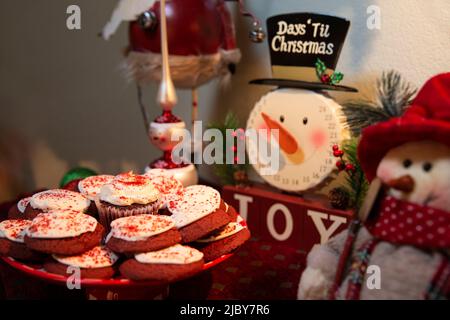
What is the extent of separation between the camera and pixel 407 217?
0.58 meters

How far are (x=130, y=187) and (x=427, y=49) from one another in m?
0.63

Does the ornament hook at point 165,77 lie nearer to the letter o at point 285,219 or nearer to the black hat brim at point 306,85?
the black hat brim at point 306,85

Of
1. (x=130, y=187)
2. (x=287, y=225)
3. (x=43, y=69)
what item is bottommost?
(x=287, y=225)

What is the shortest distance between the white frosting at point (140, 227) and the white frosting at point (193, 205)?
2 cm

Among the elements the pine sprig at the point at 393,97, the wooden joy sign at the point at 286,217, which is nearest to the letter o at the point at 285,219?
the wooden joy sign at the point at 286,217

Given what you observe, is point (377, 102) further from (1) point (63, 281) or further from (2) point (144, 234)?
(1) point (63, 281)

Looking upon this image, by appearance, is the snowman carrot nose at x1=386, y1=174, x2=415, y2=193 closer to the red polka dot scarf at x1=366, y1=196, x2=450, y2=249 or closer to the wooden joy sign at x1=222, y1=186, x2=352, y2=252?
the red polka dot scarf at x1=366, y1=196, x2=450, y2=249

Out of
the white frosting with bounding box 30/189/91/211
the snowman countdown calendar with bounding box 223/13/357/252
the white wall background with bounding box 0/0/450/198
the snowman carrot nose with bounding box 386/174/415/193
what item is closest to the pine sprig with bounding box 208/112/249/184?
the snowman countdown calendar with bounding box 223/13/357/252

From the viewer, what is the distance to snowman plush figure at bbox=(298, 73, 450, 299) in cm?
56

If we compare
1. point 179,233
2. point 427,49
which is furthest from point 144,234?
point 427,49

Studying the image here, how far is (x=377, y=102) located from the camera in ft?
2.31

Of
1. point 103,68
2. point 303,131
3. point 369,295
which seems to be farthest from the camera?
point 103,68

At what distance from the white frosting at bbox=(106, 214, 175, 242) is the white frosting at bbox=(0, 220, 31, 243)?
0.14 metres

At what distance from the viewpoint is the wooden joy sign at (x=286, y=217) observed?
→ 37.4 inches
